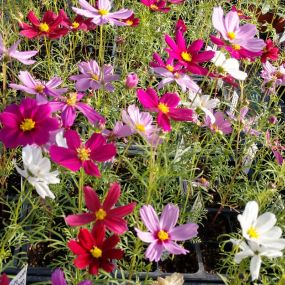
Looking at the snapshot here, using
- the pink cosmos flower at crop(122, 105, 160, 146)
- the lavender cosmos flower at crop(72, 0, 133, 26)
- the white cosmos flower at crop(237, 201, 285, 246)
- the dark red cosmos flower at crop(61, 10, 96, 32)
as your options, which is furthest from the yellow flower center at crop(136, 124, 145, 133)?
the dark red cosmos flower at crop(61, 10, 96, 32)

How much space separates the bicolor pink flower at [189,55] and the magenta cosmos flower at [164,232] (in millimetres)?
318

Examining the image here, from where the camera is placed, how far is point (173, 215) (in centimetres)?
87

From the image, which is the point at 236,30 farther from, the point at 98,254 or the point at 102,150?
the point at 98,254

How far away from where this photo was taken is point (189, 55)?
1092mm

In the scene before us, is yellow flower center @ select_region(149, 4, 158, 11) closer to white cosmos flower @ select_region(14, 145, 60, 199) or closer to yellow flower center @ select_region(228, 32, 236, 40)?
yellow flower center @ select_region(228, 32, 236, 40)

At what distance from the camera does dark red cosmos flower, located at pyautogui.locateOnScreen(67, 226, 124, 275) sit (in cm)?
75

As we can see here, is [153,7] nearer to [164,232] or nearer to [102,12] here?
[102,12]

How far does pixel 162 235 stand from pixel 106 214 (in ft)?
0.37

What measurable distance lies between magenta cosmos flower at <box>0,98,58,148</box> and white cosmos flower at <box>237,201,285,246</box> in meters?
0.33

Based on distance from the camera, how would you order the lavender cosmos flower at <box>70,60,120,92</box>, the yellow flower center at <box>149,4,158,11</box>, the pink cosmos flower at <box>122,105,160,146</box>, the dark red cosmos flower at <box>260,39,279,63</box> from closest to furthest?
1. the pink cosmos flower at <box>122,105,160,146</box>
2. the lavender cosmos flower at <box>70,60,120,92</box>
3. the dark red cosmos flower at <box>260,39,279,63</box>
4. the yellow flower center at <box>149,4,158,11</box>

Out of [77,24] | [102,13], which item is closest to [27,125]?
[102,13]

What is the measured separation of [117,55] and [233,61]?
2.66ft

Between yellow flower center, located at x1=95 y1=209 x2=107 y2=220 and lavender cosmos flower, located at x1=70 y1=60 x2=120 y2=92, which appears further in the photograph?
lavender cosmos flower, located at x1=70 y1=60 x2=120 y2=92

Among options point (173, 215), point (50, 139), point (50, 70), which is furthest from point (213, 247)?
point (50, 70)
